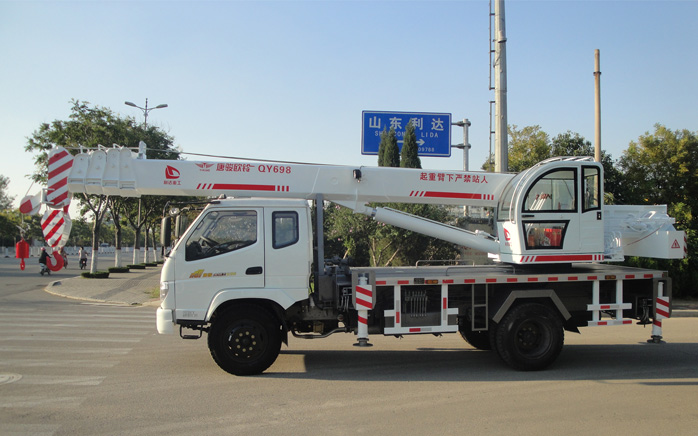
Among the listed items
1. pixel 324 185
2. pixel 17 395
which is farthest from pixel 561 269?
pixel 17 395

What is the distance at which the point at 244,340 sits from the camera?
7355 mm

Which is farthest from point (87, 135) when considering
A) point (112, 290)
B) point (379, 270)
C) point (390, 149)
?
point (379, 270)

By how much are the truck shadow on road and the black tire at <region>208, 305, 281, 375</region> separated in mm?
315

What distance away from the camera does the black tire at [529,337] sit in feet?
25.5

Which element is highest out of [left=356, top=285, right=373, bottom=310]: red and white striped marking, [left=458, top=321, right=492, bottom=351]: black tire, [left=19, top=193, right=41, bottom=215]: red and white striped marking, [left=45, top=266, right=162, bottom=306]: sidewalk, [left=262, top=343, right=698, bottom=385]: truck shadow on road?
[left=19, top=193, right=41, bottom=215]: red and white striped marking

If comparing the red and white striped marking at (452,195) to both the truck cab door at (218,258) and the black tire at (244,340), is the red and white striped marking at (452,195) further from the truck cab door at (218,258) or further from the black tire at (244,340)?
the black tire at (244,340)

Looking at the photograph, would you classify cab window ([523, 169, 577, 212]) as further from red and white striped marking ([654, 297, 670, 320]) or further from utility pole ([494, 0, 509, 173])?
utility pole ([494, 0, 509, 173])

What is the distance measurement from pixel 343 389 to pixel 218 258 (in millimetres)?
2567

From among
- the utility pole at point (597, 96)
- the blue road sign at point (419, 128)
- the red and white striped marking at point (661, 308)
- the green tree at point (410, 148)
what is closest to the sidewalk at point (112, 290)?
the blue road sign at point (419, 128)

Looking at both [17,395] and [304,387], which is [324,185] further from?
[17,395]

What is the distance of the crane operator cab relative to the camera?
801 cm

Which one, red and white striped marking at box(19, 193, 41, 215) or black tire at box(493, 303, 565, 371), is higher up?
red and white striped marking at box(19, 193, 41, 215)

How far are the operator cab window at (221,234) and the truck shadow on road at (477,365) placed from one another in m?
1.99

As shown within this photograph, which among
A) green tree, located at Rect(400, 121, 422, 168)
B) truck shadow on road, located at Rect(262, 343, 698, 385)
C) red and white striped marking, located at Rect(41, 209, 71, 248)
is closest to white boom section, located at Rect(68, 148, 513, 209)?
truck shadow on road, located at Rect(262, 343, 698, 385)
